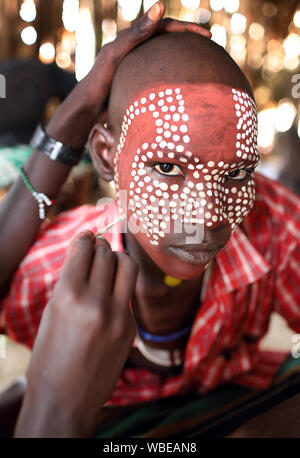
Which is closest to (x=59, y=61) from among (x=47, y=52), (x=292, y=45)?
(x=47, y=52)

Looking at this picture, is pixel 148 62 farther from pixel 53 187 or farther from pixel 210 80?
pixel 53 187

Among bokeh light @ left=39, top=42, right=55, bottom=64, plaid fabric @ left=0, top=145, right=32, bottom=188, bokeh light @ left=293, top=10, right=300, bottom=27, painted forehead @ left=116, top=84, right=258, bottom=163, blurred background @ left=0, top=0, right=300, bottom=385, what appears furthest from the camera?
bokeh light @ left=293, top=10, right=300, bottom=27

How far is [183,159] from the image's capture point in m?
0.72

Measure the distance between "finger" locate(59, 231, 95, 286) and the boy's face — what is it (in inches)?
8.3

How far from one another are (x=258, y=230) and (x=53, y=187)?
1.80 ft

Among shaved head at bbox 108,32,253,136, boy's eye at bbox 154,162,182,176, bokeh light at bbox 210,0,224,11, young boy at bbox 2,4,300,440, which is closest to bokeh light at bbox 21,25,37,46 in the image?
bokeh light at bbox 210,0,224,11

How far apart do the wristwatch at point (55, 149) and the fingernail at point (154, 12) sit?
12.7 inches

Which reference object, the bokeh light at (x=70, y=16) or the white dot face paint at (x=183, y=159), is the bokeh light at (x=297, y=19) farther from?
the white dot face paint at (x=183, y=159)

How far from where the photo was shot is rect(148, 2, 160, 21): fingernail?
0.74 meters

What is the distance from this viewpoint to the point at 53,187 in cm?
96

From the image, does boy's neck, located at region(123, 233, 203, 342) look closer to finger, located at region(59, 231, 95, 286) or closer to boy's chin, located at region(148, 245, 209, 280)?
boy's chin, located at region(148, 245, 209, 280)

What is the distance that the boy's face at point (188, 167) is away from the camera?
716 mm

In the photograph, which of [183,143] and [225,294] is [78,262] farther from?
[225,294]

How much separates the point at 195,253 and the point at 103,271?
27cm
